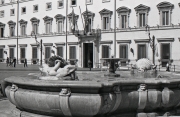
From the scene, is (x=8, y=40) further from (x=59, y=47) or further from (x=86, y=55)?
(x=86, y=55)

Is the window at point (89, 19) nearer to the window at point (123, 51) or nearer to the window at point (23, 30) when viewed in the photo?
the window at point (123, 51)

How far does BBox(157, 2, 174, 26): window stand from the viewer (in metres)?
27.9

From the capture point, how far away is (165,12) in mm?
28219

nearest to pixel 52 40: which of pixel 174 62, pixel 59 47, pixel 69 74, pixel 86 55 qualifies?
pixel 59 47

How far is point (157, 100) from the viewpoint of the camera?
6.15 meters

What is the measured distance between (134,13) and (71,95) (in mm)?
26079

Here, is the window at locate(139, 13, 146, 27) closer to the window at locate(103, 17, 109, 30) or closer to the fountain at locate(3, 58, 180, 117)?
the window at locate(103, 17, 109, 30)

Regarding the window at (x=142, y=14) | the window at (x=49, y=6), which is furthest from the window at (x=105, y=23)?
the window at (x=49, y=6)

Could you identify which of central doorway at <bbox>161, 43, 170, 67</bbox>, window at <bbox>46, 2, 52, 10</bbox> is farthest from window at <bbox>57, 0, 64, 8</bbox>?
central doorway at <bbox>161, 43, 170, 67</bbox>

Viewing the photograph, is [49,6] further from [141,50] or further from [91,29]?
[141,50]

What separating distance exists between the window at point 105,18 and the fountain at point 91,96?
84.8ft

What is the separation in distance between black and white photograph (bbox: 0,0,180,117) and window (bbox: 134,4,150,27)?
109 millimetres

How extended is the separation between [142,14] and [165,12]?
8.51 ft

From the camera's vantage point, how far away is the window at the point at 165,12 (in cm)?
2786
